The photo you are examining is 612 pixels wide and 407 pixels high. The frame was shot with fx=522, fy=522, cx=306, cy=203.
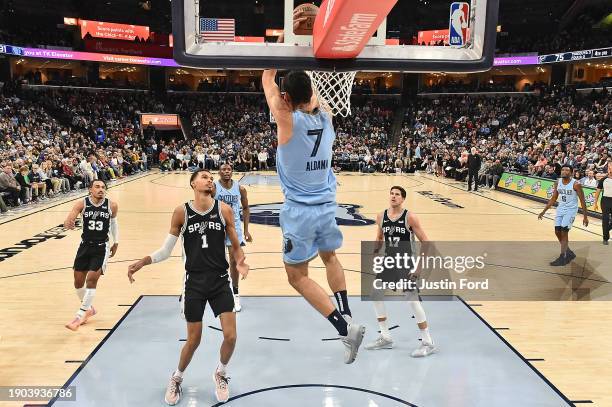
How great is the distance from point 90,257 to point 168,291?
4.80 ft

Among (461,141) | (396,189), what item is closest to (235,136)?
(461,141)

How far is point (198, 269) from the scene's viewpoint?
4.04 metres

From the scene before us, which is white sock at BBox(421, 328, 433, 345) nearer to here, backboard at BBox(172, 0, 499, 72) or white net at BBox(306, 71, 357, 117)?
white net at BBox(306, 71, 357, 117)

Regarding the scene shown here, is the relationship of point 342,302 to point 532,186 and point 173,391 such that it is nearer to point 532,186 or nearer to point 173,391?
point 173,391

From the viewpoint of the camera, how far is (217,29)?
404 cm

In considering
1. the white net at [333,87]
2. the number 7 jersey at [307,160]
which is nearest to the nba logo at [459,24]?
the white net at [333,87]

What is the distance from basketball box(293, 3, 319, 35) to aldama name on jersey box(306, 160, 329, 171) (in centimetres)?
117

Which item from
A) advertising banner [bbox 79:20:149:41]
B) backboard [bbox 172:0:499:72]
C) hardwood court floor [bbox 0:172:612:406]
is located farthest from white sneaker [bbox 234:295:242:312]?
advertising banner [bbox 79:20:149:41]

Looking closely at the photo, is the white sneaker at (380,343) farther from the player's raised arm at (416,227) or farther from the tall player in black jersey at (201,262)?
the tall player in black jersey at (201,262)

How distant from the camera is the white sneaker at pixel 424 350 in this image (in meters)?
4.96

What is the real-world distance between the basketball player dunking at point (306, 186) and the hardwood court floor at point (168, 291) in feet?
8.02

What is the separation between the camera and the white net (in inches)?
181

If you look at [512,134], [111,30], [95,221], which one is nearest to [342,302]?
[95,221]

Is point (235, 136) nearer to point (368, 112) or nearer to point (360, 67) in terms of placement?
point (368, 112)
